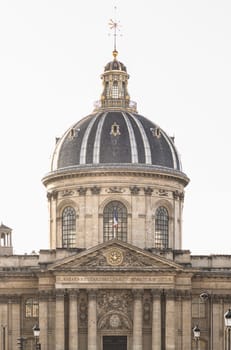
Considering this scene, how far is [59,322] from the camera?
89938 millimetres

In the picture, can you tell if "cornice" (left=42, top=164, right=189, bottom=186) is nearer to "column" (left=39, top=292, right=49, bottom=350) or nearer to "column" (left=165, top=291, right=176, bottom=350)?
"column" (left=39, top=292, right=49, bottom=350)

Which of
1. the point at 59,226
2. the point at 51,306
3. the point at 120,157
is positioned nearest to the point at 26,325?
the point at 51,306

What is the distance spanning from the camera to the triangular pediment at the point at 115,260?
89438 millimetres

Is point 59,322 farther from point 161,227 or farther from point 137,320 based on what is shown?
point 161,227

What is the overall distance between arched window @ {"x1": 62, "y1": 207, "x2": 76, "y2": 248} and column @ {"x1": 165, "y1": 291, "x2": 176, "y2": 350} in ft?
39.8

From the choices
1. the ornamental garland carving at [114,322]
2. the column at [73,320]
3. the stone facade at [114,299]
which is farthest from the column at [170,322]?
the column at [73,320]

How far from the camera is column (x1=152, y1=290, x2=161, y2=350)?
293 feet

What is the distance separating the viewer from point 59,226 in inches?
3922

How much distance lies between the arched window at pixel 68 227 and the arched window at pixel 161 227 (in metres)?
7.33

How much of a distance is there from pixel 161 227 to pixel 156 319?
39.3ft

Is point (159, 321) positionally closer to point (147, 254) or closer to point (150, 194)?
point (147, 254)

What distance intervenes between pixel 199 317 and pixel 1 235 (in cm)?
2332

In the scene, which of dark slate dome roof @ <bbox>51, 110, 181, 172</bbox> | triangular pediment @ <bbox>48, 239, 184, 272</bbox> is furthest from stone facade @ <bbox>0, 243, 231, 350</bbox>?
dark slate dome roof @ <bbox>51, 110, 181, 172</bbox>

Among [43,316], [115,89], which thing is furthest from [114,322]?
[115,89]
